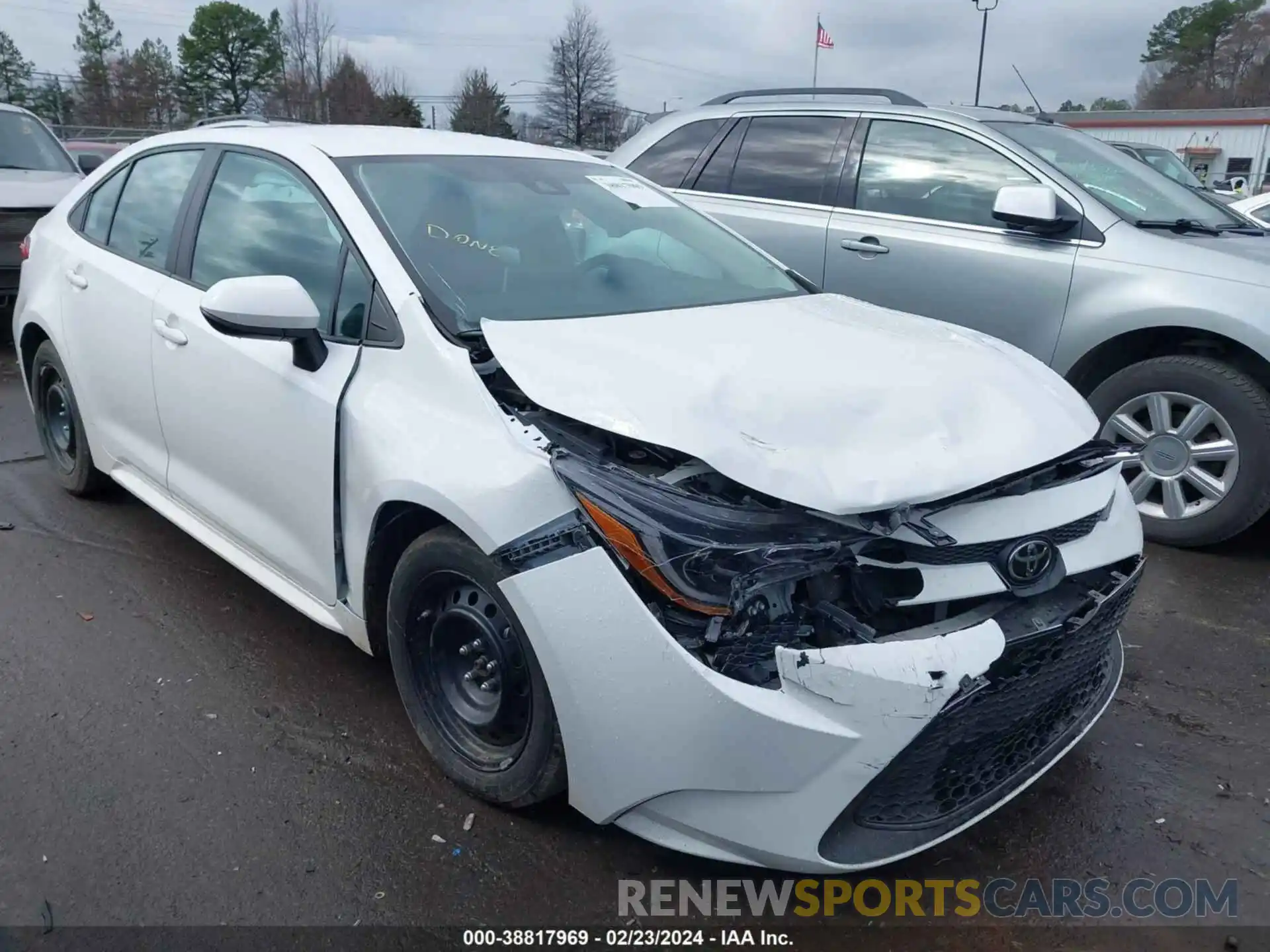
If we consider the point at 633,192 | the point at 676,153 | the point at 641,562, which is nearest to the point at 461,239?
the point at 633,192

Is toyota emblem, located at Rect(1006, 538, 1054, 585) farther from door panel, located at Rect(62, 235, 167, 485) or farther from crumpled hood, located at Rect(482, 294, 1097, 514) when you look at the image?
door panel, located at Rect(62, 235, 167, 485)

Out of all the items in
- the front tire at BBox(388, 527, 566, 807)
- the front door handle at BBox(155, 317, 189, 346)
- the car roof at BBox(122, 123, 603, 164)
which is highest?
the car roof at BBox(122, 123, 603, 164)

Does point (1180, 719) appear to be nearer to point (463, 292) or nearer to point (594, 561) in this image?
point (594, 561)

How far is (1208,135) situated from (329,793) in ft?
156

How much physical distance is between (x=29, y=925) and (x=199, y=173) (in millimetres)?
2532

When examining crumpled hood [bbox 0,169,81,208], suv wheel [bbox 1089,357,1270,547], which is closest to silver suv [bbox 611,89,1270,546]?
suv wheel [bbox 1089,357,1270,547]

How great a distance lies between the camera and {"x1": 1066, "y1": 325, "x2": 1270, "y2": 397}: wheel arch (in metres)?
4.19

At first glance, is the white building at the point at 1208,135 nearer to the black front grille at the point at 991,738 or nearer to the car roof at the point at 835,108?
the car roof at the point at 835,108

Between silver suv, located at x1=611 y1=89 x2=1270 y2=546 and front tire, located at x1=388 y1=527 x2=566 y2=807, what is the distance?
3.24m

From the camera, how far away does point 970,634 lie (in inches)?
81.3

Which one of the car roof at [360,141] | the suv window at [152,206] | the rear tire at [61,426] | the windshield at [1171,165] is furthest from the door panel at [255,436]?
the windshield at [1171,165]

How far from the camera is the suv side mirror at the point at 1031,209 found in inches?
174

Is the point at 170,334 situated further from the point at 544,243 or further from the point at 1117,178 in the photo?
the point at 1117,178

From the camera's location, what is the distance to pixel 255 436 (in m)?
2.98
